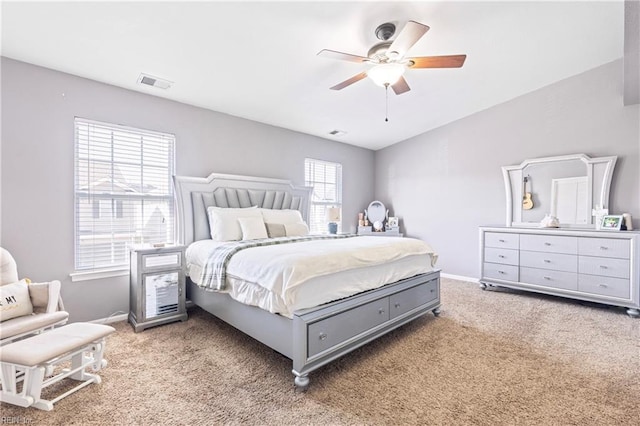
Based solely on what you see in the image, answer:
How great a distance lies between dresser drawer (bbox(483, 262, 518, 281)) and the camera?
14.1 feet

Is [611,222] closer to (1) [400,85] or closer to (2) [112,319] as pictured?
(1) [400,85]

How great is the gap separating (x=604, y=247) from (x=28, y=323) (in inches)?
225

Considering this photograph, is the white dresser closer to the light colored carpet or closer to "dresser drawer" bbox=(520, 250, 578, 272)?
"dresser drawer" bbox=(520, 250, 578, 272)

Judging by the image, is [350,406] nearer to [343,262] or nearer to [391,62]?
[343,262]

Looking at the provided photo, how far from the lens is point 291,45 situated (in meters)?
2.79

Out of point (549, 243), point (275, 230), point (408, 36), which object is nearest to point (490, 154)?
point (549, 243)

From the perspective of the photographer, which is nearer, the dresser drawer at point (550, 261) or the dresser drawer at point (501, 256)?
the dresser drawer at point (550, 261)

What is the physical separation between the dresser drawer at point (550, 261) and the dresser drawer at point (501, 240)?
17cm

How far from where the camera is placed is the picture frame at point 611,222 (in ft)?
11.8

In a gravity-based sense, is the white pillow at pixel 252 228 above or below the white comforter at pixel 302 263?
above

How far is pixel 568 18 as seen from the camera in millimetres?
2879

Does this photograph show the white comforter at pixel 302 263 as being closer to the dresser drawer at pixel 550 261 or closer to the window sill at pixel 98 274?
the window sill at pixel 98 274

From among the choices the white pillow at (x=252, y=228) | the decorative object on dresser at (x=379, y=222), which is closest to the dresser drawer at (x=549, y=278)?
the decorative object on dresser at (x=379, y=222)

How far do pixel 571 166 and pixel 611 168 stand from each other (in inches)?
15.9
